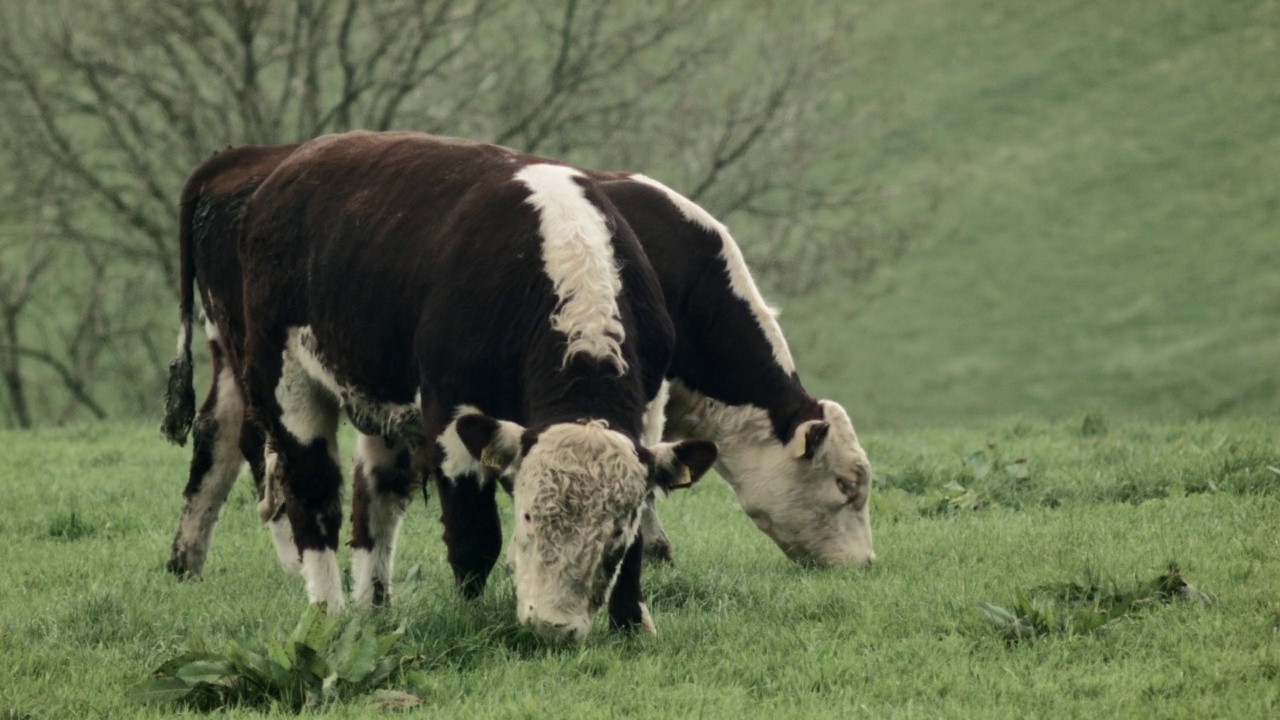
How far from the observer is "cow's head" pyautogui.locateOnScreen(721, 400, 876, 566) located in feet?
27.1

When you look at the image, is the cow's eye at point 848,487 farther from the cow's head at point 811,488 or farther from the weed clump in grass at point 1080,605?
the weed clump in grass at point 1080,605

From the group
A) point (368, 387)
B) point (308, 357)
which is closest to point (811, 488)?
point (368, 387)

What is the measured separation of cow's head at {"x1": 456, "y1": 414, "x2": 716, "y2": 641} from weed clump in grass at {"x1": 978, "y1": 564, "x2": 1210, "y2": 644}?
5.31 feet

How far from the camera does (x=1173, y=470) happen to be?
9.51 metres

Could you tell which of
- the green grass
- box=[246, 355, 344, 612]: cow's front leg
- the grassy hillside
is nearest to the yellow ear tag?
the green grass

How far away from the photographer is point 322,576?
7336 millimetres

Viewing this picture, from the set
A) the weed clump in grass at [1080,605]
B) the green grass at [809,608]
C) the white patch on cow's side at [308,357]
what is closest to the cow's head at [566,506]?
the green grass at [809,608]

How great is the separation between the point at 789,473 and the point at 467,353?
2.72 meters

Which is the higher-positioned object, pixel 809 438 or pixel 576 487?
pixel 576 487

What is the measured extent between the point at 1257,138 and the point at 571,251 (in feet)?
105

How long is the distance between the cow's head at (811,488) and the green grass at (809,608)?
0.80 feet

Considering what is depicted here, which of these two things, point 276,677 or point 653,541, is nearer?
point 276,677

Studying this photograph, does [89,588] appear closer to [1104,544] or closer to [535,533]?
[535,533]

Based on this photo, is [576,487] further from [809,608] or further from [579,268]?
[809,608]
